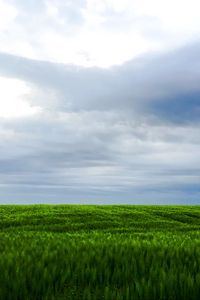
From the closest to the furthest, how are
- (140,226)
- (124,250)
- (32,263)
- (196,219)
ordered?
(32,263) → (124,250) → (140,226) → (196,219)

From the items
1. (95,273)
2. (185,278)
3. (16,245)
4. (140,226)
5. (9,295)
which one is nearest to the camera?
(9,295)

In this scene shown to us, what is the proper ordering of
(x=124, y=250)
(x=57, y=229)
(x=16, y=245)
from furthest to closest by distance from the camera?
(x=57, y=229), (x=16, y=245), (x=124, y=250)

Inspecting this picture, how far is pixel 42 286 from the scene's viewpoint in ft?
25.3

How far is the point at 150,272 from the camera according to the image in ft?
28.0

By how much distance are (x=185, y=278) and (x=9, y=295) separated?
2.91 m

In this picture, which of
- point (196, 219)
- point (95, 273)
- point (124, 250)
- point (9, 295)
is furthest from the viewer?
point (196, 219)

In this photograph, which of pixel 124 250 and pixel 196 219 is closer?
pixel 124 250

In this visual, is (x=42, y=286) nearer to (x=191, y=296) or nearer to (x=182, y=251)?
(x=191, y=296)

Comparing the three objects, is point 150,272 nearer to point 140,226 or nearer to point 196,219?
point 140,226

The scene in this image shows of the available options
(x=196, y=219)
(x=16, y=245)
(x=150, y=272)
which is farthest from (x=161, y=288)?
(x=196, y=219)

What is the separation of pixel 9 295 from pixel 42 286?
616 millimetres

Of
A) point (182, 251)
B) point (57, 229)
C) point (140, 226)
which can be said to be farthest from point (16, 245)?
point (140, 226)

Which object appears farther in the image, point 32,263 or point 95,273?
point 32,263

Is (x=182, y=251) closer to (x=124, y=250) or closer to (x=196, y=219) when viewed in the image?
(x=124, y=250)
